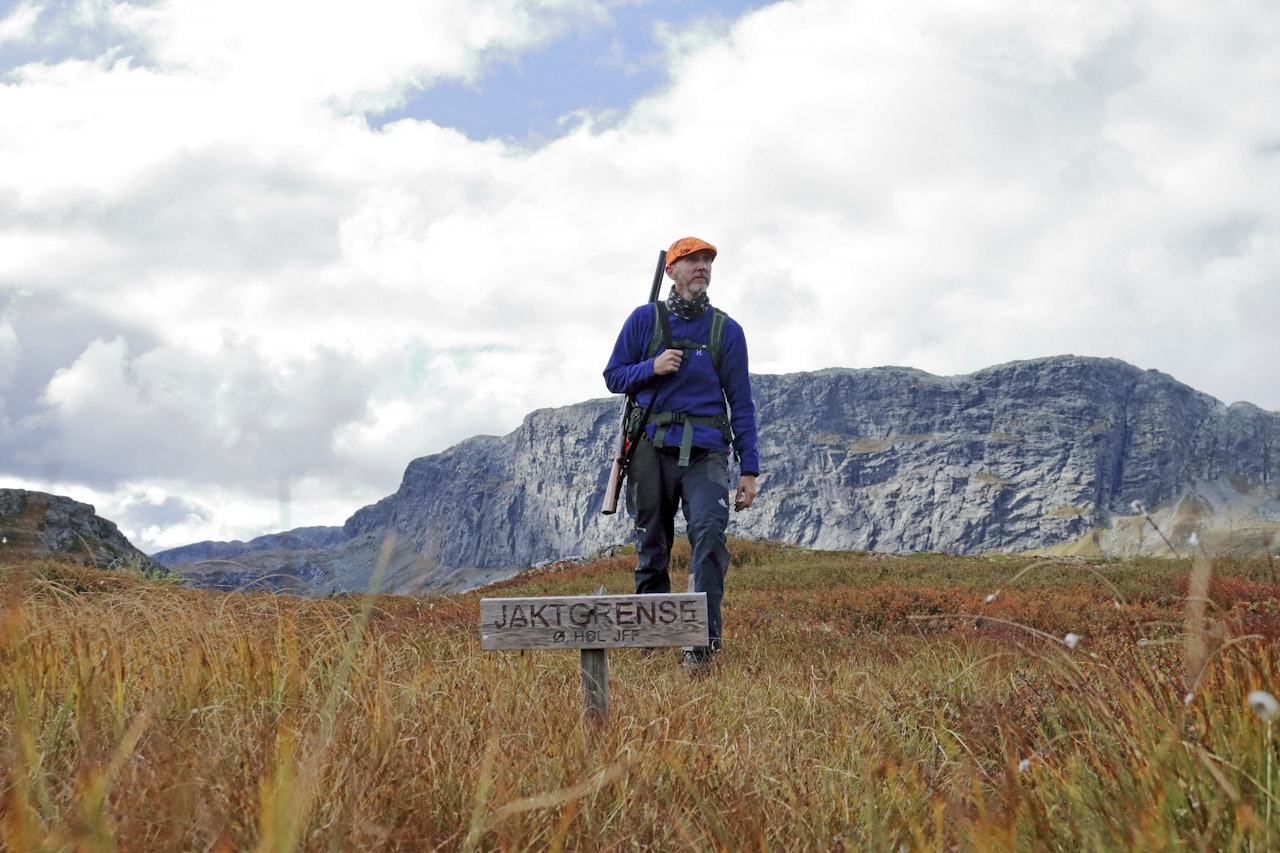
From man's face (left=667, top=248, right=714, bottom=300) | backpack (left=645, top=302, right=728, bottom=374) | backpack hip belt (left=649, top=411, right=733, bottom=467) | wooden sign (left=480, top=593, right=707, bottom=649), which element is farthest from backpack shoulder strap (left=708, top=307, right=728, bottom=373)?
wooden sign (left=480, top=593, right=707, bottom=649)

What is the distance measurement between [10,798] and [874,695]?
12.7 feet

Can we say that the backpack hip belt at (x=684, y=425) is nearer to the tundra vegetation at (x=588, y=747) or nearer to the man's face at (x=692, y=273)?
the man's face at (x=692, y=273)

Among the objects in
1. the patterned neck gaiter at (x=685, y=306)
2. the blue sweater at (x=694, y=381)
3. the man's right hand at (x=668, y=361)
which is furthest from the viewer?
the patterned neck gaiter at (x=685, y=306)

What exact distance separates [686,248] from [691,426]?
1244 millimetres

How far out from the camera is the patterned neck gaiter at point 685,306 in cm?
652

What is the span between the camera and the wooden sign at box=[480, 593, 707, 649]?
4.42m

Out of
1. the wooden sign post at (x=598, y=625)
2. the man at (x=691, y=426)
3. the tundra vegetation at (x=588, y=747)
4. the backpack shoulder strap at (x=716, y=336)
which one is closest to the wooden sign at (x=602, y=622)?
the wooden sign post at (x=598, y=625)

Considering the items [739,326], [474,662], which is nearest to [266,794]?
[474,662]

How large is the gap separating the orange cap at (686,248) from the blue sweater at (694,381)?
45cm

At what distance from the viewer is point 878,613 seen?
37.6 ft

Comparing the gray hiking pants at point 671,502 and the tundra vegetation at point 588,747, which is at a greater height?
the gray hiking pants at point 671,502

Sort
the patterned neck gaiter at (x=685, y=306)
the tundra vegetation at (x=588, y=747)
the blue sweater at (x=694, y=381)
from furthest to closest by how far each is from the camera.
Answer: the patterned neck gaiter at (x=685, y=306) < the blue sweater at (x=694, y=381) < the tundra vegetation at (x=588, y=747)

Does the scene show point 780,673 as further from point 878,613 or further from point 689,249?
point 878,613

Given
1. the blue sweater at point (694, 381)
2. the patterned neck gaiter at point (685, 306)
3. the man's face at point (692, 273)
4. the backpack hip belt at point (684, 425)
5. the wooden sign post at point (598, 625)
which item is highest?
the man's face at point (692, 273)
